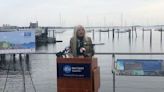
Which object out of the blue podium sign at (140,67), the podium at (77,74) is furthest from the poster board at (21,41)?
the podium at (77,74)

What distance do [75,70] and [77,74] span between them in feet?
0.27

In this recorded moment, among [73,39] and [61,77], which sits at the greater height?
[73,39]

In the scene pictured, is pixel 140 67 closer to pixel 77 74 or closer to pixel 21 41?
pixel 77 74

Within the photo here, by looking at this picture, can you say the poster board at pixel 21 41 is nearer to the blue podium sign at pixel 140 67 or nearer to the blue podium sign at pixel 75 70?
the blue podium sign at pixel 140 67

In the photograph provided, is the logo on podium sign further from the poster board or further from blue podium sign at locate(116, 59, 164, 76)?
the poster board

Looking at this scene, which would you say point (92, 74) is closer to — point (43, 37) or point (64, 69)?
point (64, 69)

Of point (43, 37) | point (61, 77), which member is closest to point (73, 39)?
point (61, 77)

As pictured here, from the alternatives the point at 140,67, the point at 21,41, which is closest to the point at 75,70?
the point at 140,67

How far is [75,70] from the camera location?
7.87 meters

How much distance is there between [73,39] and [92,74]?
88 centimetres

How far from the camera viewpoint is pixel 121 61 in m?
9.24

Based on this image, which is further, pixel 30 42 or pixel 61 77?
pixel 30 42

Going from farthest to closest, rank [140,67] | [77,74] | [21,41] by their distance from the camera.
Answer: [21,41] < [140,67] < [77,74]

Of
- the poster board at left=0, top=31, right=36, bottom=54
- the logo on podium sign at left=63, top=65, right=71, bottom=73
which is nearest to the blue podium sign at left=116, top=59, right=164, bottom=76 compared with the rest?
the logo on podium sign at left=63, top=65, right=71, bottom=73
